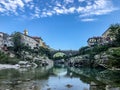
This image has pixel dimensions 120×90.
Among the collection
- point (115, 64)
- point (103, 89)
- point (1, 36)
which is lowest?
point (103, 89)

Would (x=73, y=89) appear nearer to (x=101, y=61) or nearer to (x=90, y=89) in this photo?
(x=90, y=89)

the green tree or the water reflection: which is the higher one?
the green tree

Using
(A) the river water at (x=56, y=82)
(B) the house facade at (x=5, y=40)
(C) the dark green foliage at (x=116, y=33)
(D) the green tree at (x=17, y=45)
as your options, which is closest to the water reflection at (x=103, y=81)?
(A) the river water at (x=56, y=82)

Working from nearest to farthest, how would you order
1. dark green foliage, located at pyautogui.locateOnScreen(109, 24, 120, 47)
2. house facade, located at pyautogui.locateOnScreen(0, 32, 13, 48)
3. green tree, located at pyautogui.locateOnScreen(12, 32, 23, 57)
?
dark green foliage, located at pyautogui.locateOnScreen(109, 24, 120, 47) < green tree, located at pyautogui.locateOnScreen(12, 32, 23, 57) < house facade, located at pyautogui.locateOnScreen(0, 32, 13, 48)

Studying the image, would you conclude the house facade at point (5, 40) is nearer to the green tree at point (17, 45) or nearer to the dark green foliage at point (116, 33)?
the green tree at point (17, 45)

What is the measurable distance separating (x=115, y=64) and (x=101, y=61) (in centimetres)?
3534

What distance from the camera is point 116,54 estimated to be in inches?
3388

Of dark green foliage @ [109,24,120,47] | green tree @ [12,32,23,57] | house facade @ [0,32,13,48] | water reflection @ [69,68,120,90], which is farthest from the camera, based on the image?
house facade @ [0,32,13,48]

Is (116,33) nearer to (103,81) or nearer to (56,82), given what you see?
(103,81)

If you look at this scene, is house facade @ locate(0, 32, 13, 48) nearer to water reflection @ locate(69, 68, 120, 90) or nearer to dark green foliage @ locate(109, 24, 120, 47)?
dark green foliage @ locate(109, 24, 120, 47)

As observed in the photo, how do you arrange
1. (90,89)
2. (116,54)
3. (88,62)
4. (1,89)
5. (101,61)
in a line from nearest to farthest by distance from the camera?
(1,89), (90,89), (116,54), (101,61), (88,62)

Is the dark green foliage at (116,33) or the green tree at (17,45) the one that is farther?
the green tree at (17,45)

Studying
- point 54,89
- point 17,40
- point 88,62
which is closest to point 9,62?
point 17,40

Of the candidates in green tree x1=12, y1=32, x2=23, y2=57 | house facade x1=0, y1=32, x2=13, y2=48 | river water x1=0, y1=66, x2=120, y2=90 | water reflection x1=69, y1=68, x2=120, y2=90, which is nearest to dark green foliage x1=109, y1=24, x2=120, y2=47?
green tree x1=12, y1=32, x2=23, y2=57
